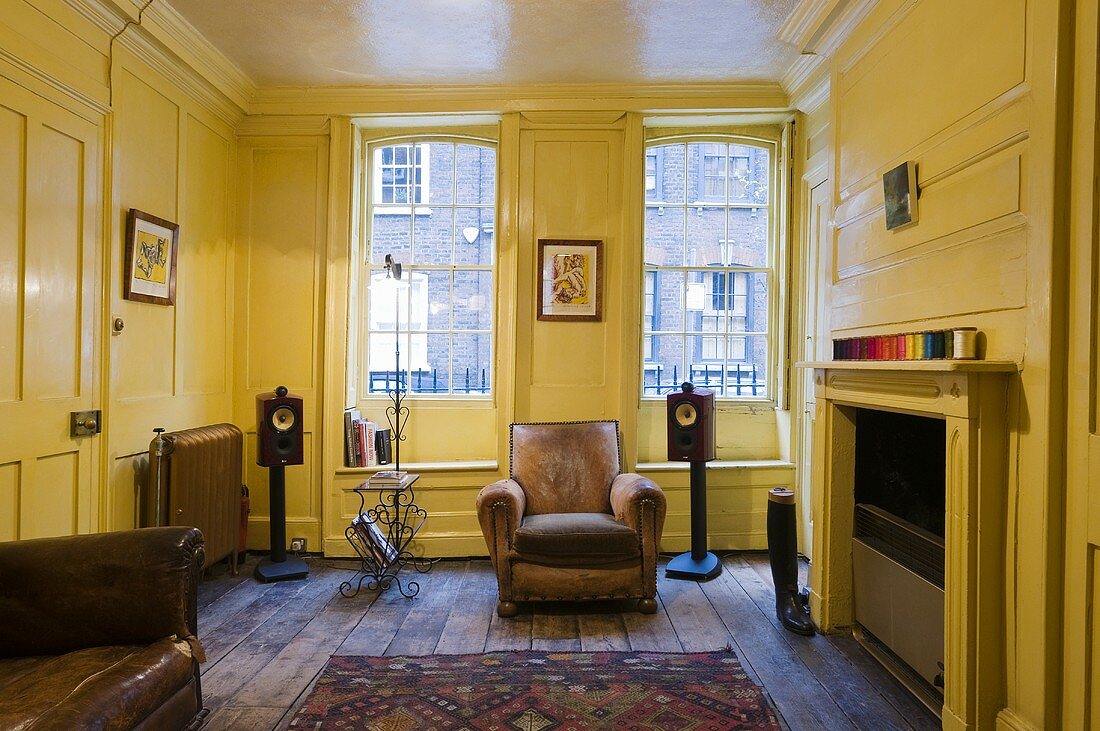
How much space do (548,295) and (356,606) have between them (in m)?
2.19

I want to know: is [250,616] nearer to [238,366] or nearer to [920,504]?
[238,366]

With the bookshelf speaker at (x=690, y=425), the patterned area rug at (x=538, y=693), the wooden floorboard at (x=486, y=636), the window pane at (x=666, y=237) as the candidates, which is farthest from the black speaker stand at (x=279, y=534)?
the window pane at (x=666, y=237)

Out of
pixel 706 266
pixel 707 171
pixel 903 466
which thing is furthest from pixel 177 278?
pixel 903 466

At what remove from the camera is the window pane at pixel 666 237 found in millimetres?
4496

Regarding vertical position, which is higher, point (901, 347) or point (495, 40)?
point (495, 40)

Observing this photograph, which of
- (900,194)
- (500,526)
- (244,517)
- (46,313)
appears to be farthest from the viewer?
(244,517)

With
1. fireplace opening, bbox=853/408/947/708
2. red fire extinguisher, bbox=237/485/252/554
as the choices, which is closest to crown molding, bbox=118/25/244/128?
red fire extinguisher, bbox=237/485/252/554

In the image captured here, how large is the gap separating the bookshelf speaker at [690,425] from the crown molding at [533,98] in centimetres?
192

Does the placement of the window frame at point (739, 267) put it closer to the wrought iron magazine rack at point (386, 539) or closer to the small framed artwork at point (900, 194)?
the wrought iron magazine rack at point (386, 539)

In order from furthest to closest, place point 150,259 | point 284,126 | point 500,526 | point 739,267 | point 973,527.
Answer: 1. point 739,267
2. point 284,126
3. point 150,259
4. point 500,526
5. point 973,527

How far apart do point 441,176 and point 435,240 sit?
461 mm

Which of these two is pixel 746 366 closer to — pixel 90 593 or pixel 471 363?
pixel 471 363

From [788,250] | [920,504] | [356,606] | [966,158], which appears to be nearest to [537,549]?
[356,606]

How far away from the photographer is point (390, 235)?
4527mm
